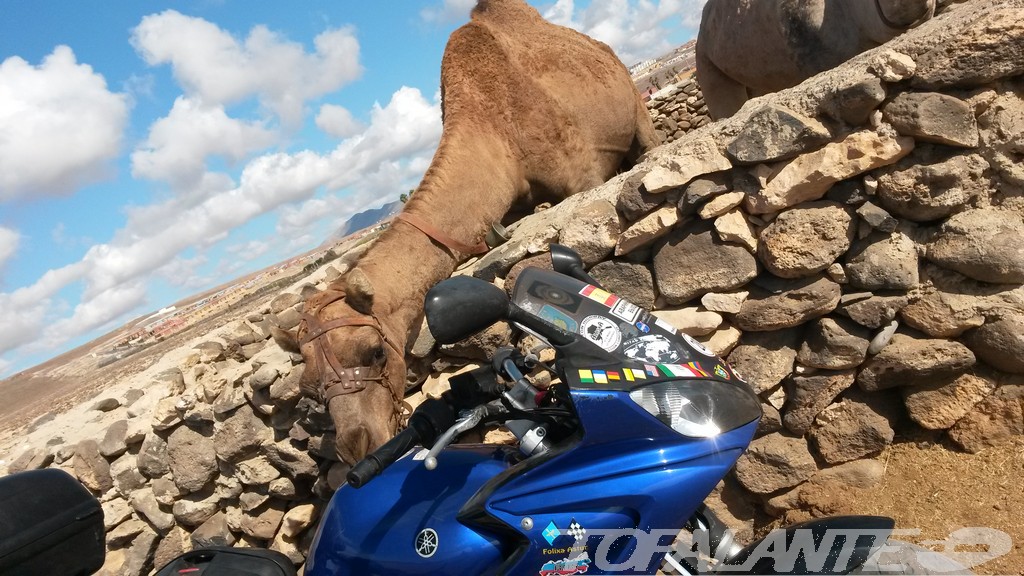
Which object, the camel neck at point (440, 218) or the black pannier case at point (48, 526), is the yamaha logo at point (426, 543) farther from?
the camel neck at point (440, 218)

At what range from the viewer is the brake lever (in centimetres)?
148

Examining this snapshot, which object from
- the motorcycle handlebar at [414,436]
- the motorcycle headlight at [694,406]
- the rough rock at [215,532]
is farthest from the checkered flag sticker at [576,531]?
the rough rock at [215,532]

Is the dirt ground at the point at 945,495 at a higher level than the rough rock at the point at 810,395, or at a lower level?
lower

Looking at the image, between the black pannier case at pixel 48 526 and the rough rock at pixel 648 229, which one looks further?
the rough rock at pixel 648 229

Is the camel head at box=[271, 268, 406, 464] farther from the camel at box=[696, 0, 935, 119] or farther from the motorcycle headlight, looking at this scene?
the camel at box=[696, 0, 935, 119]

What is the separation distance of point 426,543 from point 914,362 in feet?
7.63

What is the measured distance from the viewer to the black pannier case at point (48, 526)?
1.67 meters

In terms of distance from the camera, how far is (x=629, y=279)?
3.13 meters

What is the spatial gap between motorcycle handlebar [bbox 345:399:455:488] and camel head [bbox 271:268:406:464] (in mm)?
1335

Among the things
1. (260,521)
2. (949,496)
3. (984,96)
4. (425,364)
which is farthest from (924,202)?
(260,521)

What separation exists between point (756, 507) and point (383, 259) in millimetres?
2477

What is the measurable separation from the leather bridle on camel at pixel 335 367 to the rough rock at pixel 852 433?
2.14 metres

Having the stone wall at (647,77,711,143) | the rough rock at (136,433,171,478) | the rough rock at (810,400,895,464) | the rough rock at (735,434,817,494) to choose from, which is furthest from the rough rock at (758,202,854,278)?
the stone wall at (647,77,711,143)

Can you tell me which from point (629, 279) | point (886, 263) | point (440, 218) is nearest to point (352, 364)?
point (440, 218)
